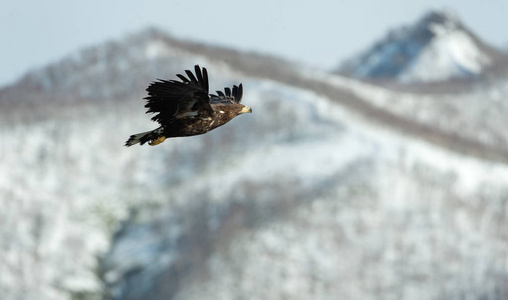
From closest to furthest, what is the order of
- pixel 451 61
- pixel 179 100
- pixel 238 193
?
pixel 179 100, pixel 238 193, pixel 451 61

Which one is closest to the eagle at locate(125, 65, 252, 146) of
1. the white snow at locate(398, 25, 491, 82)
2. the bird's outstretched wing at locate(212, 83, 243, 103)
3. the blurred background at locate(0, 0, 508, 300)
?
the bird's outstretched wing at locate(212, 83, 243, 103)

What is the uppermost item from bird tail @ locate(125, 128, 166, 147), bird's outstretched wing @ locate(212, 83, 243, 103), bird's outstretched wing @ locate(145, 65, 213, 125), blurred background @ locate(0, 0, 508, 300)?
blurred background @ locate(0, 0, 508, 300)

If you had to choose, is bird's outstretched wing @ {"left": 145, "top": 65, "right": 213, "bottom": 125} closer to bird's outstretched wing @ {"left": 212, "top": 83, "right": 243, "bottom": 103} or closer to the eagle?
the eagle

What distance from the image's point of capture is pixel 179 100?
25.4 m

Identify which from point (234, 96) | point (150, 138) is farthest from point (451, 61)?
point (150, 138)

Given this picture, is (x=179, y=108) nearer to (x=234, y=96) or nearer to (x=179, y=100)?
(x=179, y=100)

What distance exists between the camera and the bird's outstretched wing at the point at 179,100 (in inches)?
993

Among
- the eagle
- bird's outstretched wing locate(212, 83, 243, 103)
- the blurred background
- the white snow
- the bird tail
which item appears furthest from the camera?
the white snow

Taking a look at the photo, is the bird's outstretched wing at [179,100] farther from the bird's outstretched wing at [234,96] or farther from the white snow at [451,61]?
the white snow at [451,61]

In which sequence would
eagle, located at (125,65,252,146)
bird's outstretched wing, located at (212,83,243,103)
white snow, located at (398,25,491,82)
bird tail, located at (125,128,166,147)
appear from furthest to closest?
white snow, located at (398,25,491,82) < bird's outstretched wing, located at (212,83,243,103) < bird tail, located at (125,128,166,147) < eagle, located at (125,65,252,146)

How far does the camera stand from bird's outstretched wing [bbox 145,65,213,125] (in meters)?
25.2

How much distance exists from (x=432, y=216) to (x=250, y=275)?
2112 cm

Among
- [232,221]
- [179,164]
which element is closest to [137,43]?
[179,164]

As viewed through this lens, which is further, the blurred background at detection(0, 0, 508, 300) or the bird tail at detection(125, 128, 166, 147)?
the blurred background at detection(0, 0, 508, 300)
